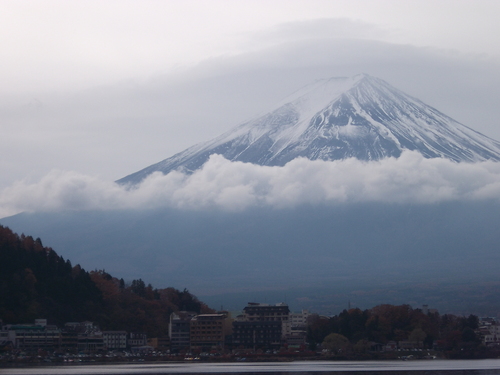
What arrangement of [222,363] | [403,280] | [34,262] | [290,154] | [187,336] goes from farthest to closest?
[290,154], [403,280], [187,336], [34,262], [222,363]

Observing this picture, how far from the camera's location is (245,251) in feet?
509

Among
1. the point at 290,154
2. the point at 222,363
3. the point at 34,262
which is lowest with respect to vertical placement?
the point at 222,363

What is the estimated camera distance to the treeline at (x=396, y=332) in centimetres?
6542

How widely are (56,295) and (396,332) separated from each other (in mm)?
25206

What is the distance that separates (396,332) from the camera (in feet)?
231

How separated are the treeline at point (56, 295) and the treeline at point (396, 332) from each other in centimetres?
1420

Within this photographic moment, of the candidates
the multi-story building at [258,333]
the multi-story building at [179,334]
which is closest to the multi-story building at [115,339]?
the multi-story building at [179,334]

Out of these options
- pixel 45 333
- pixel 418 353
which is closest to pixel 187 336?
pixel 45 333

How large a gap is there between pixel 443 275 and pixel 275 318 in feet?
222

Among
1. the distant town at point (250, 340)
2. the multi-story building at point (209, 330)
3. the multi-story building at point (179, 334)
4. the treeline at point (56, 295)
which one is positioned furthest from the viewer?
the multi-story building at point (209, 330)

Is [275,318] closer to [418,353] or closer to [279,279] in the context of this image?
[418,353]

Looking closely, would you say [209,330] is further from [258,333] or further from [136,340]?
[136,340]

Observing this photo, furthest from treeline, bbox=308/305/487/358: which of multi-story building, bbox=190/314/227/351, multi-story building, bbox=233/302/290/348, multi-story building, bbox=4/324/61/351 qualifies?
multi-story building, bbox=4/324/61/351

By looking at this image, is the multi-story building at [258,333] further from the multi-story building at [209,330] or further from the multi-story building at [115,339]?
the multi-story building at [115,339]
